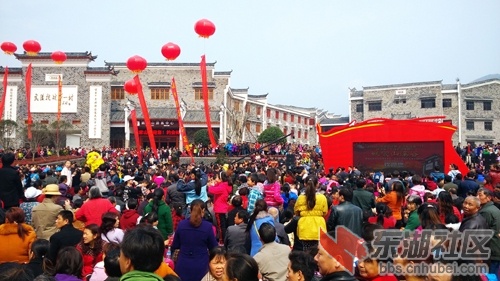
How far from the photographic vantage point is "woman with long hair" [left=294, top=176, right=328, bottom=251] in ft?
18.0

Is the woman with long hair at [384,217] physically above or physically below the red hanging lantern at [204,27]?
below

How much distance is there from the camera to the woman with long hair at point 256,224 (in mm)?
4992

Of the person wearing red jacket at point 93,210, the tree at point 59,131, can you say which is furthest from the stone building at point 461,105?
the person wearing red jacket at point 93,210

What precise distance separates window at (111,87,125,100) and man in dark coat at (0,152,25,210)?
91.2 feet

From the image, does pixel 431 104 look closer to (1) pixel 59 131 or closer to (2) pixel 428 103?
A: (2) pixel 428 103

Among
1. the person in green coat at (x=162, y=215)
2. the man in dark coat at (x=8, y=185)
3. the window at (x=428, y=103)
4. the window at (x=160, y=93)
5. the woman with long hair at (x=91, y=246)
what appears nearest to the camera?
the woman with long hair at (x=91, y=246)

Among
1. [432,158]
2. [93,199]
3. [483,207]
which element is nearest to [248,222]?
[93,199]

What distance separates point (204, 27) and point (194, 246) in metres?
12.0

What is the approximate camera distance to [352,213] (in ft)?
18.3

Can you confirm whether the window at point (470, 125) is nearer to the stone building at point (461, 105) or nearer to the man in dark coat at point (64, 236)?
the stone building at point (461, 105)

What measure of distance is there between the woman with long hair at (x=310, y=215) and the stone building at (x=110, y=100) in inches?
1045

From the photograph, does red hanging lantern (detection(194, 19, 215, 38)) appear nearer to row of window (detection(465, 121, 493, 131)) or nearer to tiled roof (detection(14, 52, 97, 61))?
tiled roof (detection(14, 52, 97, 61))

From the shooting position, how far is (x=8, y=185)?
6.52 meters

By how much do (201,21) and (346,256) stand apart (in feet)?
44.0
